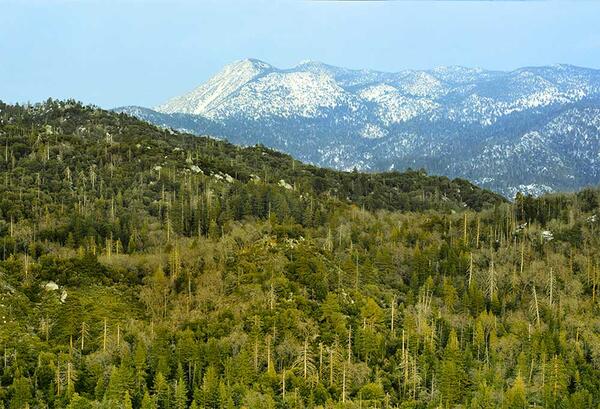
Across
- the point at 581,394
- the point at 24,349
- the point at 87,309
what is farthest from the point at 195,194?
the point at 581,394

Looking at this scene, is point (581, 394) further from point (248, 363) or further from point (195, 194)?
point (195, 194)

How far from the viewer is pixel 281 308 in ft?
350

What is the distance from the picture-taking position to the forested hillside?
90.3 meters

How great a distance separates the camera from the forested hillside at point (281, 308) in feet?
296

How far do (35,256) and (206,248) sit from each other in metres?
32.8

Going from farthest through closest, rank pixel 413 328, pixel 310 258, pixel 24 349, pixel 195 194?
pixel 195 194
pixel 310 258
pixel 413 328
pixel 24 349

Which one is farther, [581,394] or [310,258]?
[310,258]

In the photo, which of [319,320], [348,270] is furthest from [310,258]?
[319,320]

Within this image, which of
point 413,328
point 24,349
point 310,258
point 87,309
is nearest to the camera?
point 24,349

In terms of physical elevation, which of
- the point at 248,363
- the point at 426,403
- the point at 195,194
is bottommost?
the point at 426,403

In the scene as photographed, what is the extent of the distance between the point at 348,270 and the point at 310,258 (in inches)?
363

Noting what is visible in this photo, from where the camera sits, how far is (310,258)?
12338 centimetres

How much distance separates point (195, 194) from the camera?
179 metres

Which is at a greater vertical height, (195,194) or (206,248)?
(195,194)
